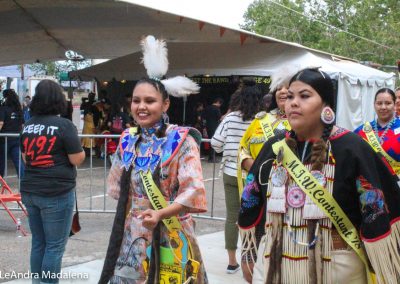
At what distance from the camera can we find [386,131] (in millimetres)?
5828

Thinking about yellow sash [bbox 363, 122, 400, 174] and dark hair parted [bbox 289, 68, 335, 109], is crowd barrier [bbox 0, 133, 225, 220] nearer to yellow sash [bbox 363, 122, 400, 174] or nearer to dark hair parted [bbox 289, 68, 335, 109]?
yellow sash [bbox 363, 122, 400, 174]

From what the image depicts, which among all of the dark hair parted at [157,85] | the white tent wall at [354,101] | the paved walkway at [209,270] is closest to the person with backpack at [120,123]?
the white tent wall at [354,101]

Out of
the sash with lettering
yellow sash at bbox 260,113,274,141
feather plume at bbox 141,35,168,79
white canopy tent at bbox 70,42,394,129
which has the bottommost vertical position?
the sash with lettering

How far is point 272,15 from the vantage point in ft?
111

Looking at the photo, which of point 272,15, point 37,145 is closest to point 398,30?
point 272,15

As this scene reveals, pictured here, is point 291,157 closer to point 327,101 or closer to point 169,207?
point 327,101

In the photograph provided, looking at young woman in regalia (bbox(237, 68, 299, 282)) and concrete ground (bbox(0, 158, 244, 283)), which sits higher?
young woman in regalia (bbox(237, 68, 299, 282))

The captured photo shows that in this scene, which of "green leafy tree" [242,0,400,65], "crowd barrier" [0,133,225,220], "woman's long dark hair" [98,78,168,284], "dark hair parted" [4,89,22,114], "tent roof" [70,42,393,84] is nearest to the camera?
Result: "woman's long dark hair" [98,78,168,284]

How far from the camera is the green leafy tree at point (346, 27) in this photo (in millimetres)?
28598

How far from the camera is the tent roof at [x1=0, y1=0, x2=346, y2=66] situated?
13.8 meters

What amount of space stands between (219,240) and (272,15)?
28.5 meters

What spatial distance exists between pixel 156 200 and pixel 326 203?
1057 mm

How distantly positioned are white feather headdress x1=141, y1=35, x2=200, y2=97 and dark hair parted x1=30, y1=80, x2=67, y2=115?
1113 millimetres

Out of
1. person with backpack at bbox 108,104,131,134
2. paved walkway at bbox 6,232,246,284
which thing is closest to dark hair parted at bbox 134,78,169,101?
paved walkway at bbox 6,232,246,284
